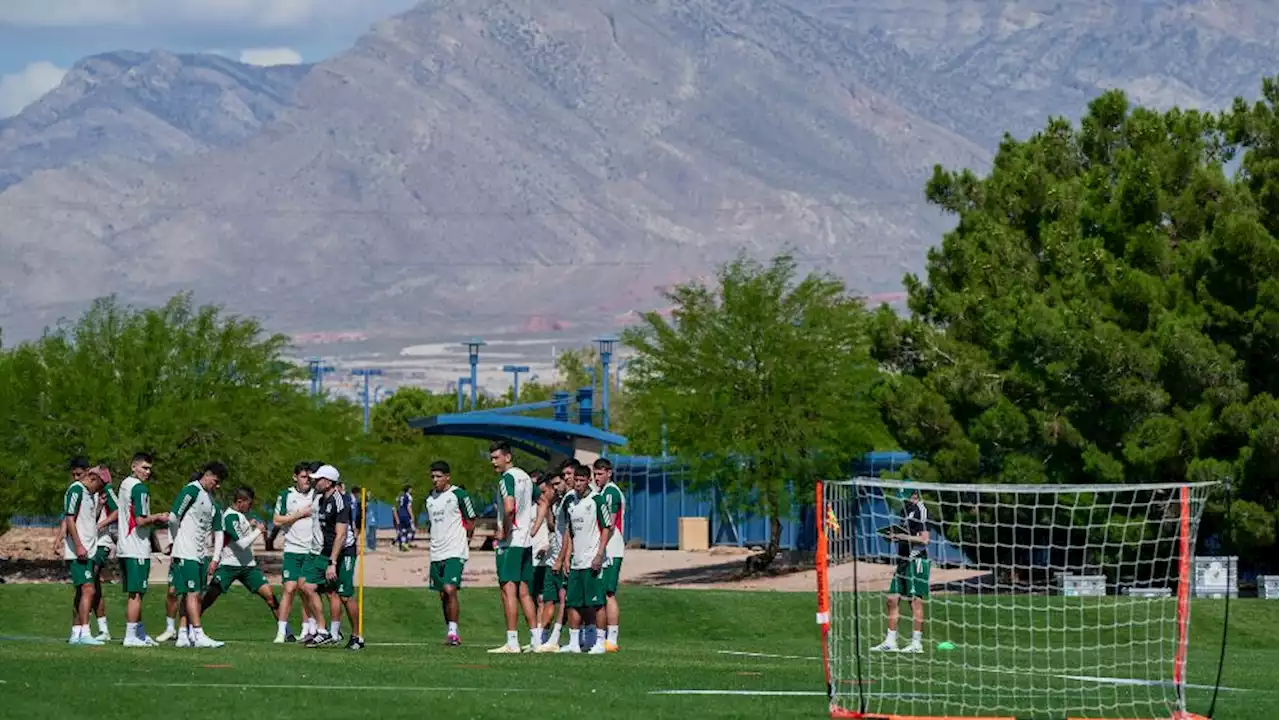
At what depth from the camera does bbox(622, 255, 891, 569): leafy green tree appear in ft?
169

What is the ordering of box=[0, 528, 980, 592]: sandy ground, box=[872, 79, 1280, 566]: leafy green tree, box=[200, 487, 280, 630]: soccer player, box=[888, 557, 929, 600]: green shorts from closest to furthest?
box=[200, 487, 280, 630]: soccer player < box=[888, 557, 929, 600]: green shorts < box=[872, 79, 1280, 566]: leafy green tree < box=[0, 528, 980, 592]: sandy ground

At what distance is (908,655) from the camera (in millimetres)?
24562

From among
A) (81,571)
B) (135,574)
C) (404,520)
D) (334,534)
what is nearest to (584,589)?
(334,534)

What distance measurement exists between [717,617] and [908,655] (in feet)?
25.3

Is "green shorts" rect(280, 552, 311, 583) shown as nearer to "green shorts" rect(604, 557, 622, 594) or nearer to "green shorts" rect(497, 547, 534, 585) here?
"green shorts" rect(497, 547, 534, 585)

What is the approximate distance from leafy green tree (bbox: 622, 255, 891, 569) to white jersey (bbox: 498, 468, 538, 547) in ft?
94.0

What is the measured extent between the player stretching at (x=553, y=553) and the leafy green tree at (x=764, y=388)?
28172 millimetres

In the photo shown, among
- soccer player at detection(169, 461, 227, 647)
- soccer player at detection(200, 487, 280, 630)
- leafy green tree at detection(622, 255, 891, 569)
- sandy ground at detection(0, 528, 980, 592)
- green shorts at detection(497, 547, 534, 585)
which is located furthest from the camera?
leafy green tree at detection(622, 255, 891, 569)

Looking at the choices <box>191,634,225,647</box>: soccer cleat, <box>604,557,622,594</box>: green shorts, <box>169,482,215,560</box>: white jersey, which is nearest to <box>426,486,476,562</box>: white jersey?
<box>604,557,622,594</box>: green shorts

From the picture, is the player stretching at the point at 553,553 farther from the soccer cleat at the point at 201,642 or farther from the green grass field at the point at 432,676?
the soccer cleat at the point at 201,642

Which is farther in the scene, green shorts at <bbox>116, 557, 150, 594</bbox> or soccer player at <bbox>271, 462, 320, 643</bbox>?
green shorts at <bbox>116, 557, 150, 594</bbox>

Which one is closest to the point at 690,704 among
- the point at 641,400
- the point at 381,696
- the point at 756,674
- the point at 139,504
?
the point at 381,696

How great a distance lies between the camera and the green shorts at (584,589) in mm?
22219

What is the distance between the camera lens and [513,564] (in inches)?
885
